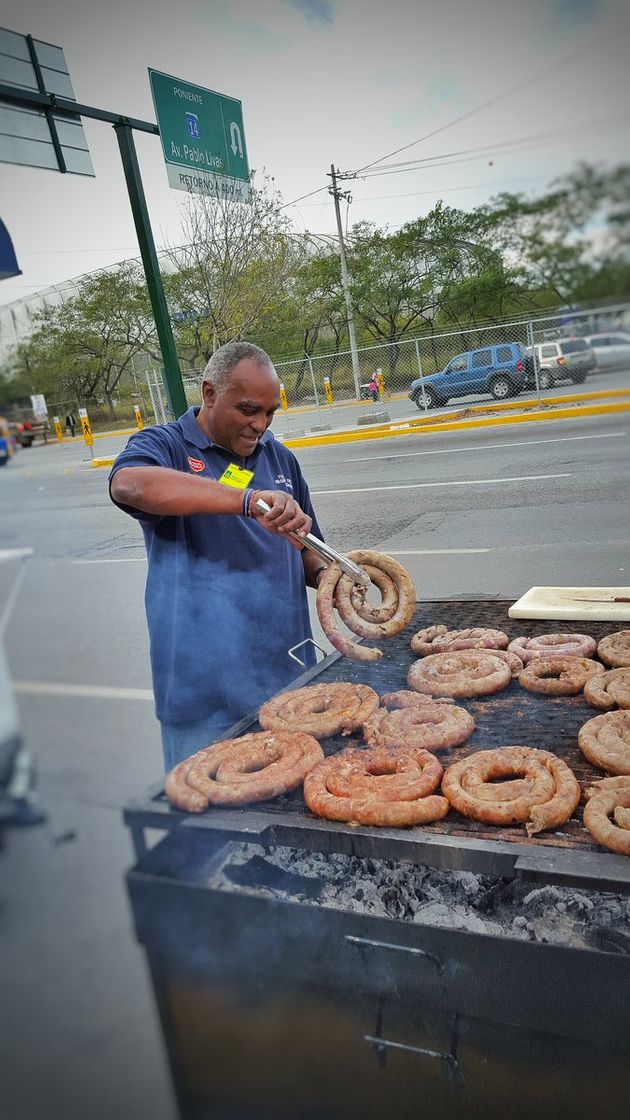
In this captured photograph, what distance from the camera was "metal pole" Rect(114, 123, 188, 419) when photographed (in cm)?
242

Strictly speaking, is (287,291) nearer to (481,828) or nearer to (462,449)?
(462,449)

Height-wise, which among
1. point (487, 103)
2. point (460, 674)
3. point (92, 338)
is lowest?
point (460, 674)

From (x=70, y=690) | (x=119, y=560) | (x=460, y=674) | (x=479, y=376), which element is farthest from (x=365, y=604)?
(x=70, y=690)

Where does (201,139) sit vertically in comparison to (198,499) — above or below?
above

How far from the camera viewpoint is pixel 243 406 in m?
2.46

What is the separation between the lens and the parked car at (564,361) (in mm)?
1808

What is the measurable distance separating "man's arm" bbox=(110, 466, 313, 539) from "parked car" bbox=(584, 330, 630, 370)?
88 cm

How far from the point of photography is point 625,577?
4477 millimetres

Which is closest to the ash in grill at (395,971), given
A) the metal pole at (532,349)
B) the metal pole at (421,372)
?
the metal pole at (532,349)

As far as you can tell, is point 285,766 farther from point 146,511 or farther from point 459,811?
point 146,511

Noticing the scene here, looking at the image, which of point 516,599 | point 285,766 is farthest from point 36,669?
point 516,599

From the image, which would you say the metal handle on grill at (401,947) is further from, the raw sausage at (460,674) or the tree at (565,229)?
the tree at (565,229)

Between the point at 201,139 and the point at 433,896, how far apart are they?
2.67m

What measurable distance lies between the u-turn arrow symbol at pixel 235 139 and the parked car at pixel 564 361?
136 centimetres
